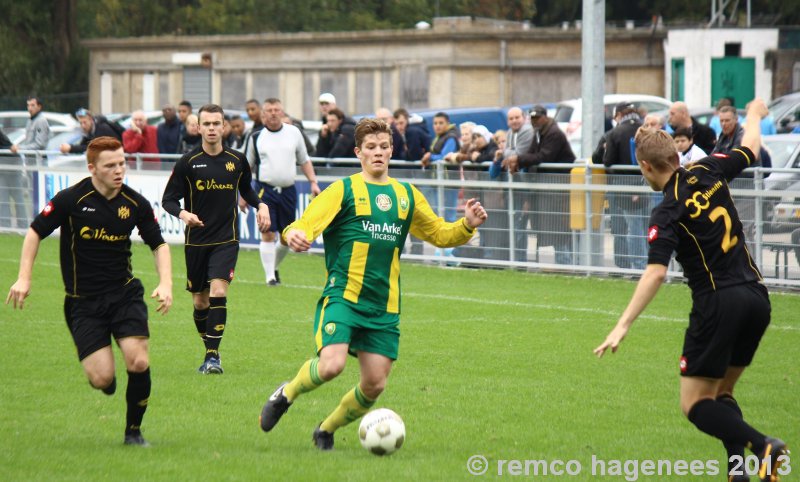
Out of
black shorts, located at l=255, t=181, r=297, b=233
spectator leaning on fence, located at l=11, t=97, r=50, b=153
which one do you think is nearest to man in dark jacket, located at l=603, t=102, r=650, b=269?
black shorts, located at l=255, t=181, r=297, b=233

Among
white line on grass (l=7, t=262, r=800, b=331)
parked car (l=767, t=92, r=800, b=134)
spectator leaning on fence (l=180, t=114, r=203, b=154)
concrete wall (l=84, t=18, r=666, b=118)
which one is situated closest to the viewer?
white line on grass (l=7, t=262, r=800, b=331)

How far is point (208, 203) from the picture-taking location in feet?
35.4

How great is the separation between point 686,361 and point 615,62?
3269cm

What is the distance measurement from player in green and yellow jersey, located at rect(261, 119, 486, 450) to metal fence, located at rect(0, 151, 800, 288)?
315 inches

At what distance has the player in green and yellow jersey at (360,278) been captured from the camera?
7352 mm

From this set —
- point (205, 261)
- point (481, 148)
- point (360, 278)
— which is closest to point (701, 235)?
point (360, 278)

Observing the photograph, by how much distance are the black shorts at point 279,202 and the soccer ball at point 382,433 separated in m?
8.15

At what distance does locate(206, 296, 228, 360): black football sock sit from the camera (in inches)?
403

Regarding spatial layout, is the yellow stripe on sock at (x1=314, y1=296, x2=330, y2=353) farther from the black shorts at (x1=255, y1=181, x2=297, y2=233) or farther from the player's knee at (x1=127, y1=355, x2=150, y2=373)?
the black shorts at (x1=255, y1=181, x2=297, y2=233)

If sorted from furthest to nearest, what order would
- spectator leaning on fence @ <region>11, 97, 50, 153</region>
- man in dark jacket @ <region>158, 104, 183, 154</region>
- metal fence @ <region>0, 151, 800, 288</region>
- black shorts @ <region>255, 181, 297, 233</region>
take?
1. spectator leaning on fence @ <region>11, 97, 50, 153</region>
2. man in dark jacket @ <region>158, 104, 183, 154</region>
3. black shorts @ <region>255, 181, 297, 233</region>
4. metal fence @ <region>0, 151, 800, 288</region>

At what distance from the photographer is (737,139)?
49.4 feet

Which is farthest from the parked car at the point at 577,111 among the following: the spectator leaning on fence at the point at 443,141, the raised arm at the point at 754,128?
the raised arm at the point at 754,128

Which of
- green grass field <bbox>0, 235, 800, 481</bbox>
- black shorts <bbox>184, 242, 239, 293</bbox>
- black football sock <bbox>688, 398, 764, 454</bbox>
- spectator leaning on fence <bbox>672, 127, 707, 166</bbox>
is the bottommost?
green grass field <bbox>0, 235, 800, 481</bbox>

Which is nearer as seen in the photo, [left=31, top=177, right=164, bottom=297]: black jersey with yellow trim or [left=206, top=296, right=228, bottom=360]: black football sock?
[left=31, top=177, right=164, bottom=297]: black jersey with yellow trim
